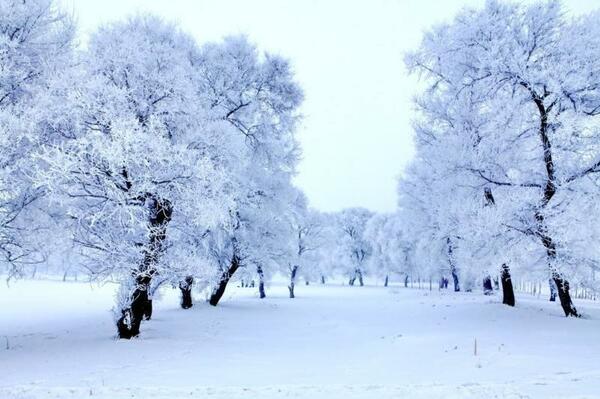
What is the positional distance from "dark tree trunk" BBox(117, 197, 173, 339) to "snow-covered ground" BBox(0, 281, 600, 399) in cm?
54

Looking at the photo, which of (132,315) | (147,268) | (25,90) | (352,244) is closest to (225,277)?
(132,315)

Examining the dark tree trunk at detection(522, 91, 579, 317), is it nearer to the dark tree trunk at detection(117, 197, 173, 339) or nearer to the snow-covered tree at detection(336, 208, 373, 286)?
the dark tree trunk at detection(117, 197, 173, 339)

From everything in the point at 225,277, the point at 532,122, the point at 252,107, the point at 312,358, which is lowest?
the point at 312,358

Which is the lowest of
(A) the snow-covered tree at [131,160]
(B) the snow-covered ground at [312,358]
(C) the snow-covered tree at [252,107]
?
(B) the snow-covered ground at [312,358]

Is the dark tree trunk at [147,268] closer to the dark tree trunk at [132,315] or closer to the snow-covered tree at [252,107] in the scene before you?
the dark tree trunk at [132,315]

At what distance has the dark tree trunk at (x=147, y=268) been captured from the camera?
47.5ft

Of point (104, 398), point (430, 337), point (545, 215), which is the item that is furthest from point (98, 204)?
point (545, 215)

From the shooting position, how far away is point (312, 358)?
1346 cm

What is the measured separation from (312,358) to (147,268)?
5.68 metres

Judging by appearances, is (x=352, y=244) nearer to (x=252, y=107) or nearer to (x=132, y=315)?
(x=252, y=107)

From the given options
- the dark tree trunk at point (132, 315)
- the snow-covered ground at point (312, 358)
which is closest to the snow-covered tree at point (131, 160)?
the dark tree trunk at point (132, 315)

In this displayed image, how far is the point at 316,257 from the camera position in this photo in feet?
219

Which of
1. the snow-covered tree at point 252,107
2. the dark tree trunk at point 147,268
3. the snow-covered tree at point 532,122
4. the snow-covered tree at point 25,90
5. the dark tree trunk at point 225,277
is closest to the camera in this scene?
the snow-covered tree at point 25,90

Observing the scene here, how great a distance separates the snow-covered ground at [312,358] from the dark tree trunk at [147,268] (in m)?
0.54
